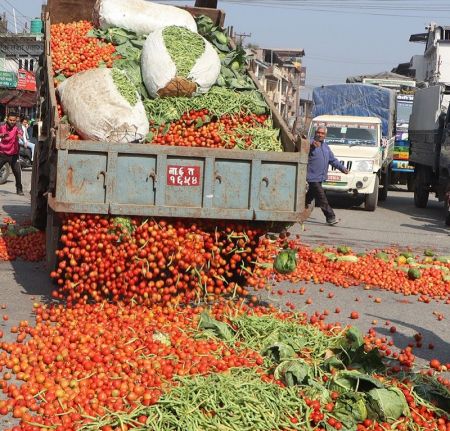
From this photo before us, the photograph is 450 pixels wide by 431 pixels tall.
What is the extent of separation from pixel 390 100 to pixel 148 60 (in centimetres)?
2134

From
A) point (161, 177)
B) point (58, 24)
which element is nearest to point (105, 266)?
point (161, 177)

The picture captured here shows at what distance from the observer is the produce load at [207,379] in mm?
5297

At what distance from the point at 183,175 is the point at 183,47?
5.86 feet

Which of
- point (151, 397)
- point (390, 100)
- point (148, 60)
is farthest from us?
point (390, 100)

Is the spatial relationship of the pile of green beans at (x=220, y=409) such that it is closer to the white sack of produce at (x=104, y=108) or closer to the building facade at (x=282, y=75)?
the white sack of produce at (x=104, y=108)

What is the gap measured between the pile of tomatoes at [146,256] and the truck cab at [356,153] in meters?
14.0

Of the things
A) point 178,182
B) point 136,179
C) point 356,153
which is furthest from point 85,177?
point 356,153

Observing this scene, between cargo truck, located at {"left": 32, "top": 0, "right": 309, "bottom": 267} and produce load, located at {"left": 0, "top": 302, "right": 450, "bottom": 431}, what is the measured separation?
1025mm

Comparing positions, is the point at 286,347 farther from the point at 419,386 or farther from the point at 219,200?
the point at 219,200

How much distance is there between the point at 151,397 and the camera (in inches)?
212

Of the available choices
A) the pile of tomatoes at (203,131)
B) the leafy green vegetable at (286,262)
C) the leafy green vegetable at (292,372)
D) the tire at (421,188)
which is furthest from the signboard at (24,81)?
the leafy green vegetable at (292,372)

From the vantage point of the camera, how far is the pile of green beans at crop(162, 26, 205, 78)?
28.9 ft

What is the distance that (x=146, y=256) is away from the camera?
7.62m

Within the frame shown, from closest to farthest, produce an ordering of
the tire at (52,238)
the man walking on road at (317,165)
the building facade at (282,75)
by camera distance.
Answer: the tire at (52,238)
the man walking on road at (317,165)
the building facade at (282,75)
